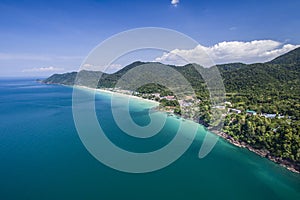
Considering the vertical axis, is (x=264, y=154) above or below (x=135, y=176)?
above

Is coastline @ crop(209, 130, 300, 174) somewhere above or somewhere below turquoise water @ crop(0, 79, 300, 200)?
above

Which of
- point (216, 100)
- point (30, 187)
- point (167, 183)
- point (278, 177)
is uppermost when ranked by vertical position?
point (216, 100)

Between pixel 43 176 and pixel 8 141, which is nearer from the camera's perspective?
pixel 43 176

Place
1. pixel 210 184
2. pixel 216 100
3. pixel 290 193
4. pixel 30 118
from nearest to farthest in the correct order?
pixel 290 193, pixel 210 184, pixel 30 118, pixel 216 100

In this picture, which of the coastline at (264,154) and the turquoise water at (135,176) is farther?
the coastline at (264,154)

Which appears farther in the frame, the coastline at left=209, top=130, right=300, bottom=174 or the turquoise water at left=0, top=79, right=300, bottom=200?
the coastline at left=209, top=130, right=300, bottom=174

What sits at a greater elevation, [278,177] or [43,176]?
[278,177]

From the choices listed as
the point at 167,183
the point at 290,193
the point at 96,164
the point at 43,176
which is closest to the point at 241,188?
the point at 290,193

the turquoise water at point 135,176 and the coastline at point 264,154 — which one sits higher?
the coastline at point 264,154

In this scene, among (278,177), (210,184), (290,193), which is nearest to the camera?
(290,193)

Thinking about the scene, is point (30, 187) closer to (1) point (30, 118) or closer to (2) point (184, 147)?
(2) point (184, 147)

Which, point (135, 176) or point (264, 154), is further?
point (264, 154)
